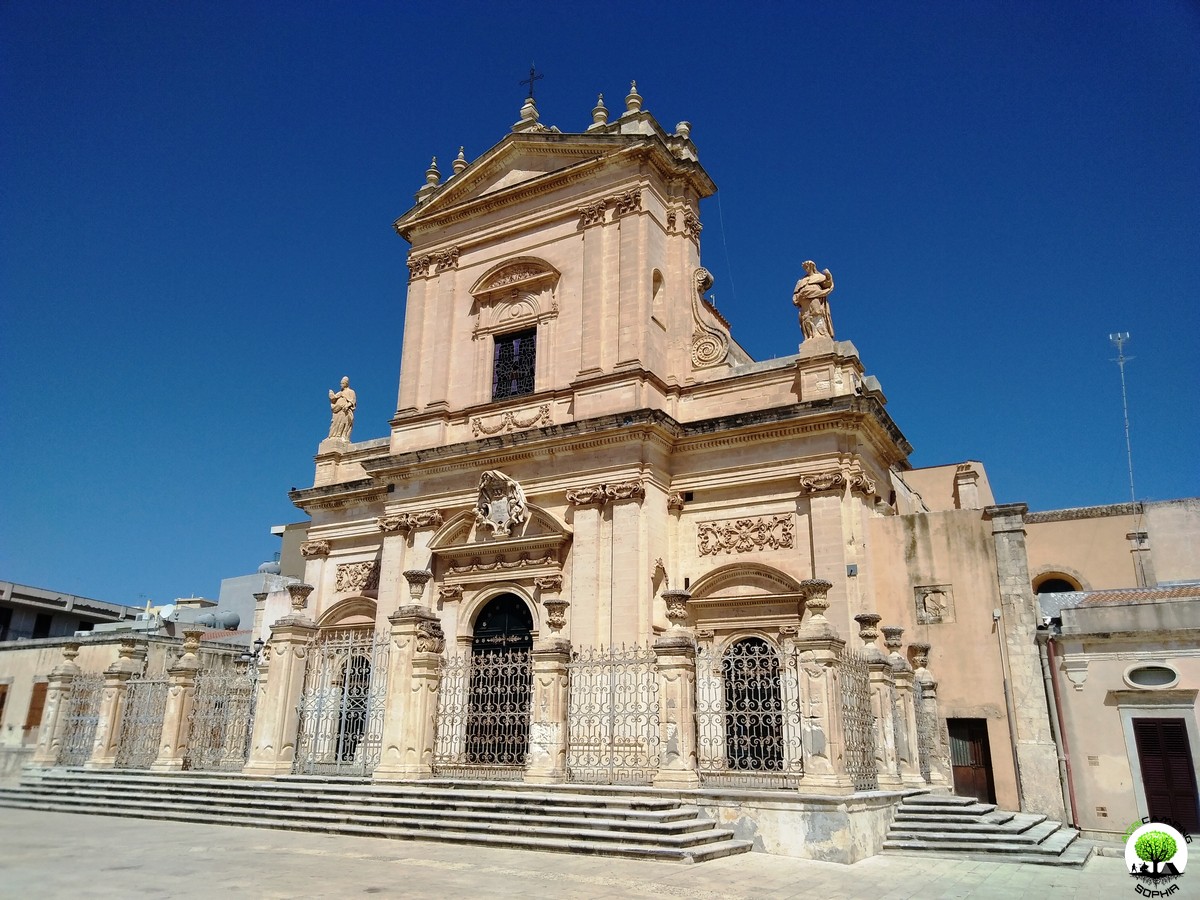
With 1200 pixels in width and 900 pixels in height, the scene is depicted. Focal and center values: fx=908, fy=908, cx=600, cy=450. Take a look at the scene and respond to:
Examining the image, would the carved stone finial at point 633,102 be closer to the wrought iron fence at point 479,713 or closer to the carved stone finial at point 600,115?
the carved stone finial at point 600,115

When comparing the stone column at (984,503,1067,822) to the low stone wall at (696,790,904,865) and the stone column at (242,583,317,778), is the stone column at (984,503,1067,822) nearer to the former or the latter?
the low stone wall at (696,790,904,865)

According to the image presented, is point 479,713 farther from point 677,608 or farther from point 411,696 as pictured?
point 677,608

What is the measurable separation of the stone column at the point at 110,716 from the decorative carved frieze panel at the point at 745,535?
11.3 metres

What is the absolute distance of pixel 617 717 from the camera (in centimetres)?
1361

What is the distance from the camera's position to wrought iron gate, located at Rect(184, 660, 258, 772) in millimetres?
16266

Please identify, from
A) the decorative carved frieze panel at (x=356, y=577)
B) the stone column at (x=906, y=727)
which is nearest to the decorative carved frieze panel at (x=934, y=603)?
the stone column at (x=906, y=727)

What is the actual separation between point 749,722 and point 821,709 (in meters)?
1.36

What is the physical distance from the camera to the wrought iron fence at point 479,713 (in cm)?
1387

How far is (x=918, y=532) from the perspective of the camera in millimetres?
17562

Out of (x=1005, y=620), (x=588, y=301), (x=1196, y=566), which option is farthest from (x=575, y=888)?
(x=1196, y=566)

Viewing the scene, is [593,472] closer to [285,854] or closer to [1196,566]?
[285,854]

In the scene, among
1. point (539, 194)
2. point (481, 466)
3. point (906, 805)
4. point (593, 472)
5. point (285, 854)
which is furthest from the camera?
point (539, 194)

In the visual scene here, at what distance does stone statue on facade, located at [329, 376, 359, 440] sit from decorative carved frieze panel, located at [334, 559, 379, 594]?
3.73 meters

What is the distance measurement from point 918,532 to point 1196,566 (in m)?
8.75
